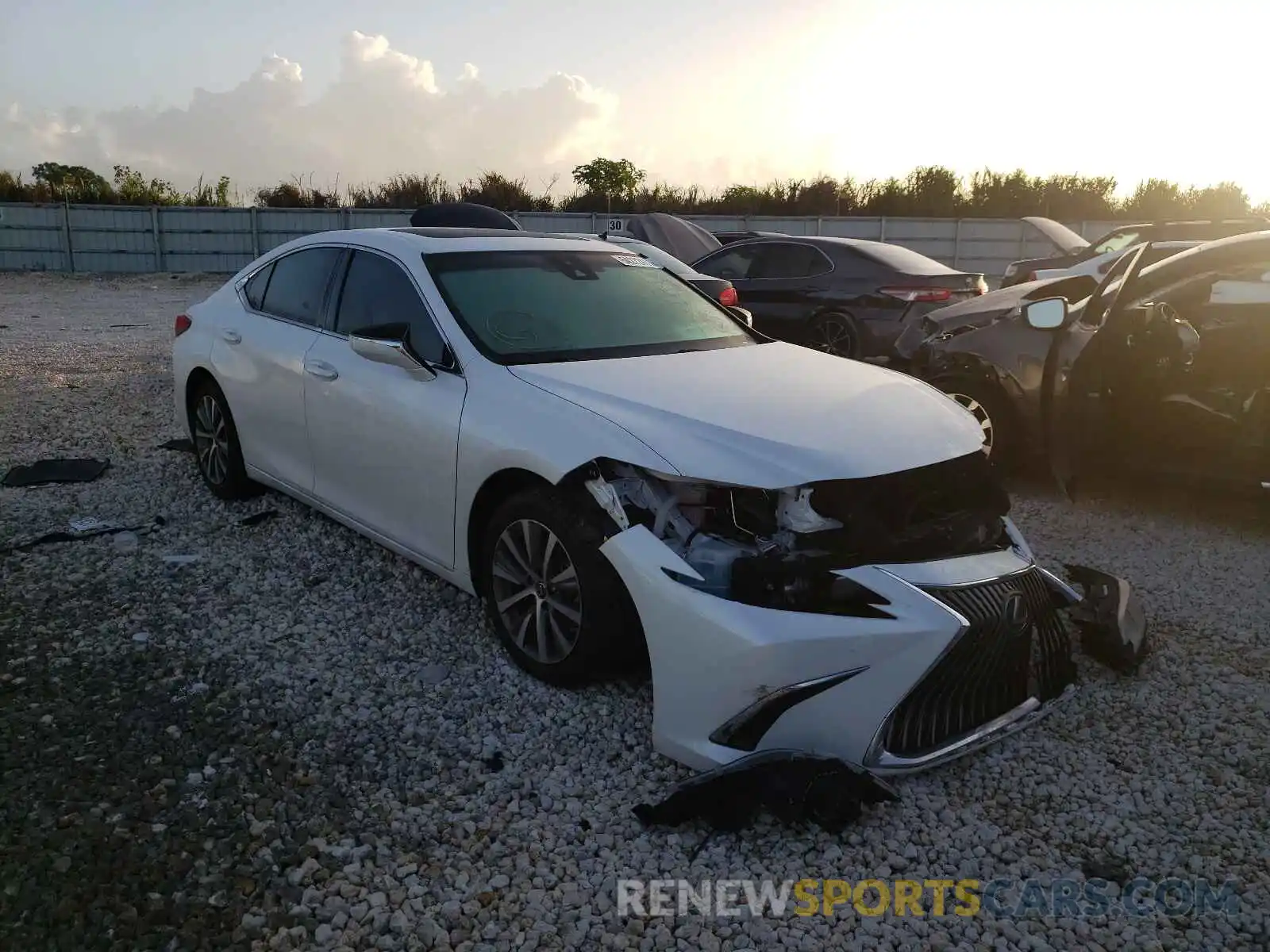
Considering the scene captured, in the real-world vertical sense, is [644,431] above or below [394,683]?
above

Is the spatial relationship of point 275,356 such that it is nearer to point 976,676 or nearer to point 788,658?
point 788,658

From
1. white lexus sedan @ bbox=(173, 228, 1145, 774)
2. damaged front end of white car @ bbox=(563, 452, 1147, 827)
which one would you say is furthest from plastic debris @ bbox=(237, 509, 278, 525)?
damaged front end of white car @ bbox=(563, 452, 1147, 827)

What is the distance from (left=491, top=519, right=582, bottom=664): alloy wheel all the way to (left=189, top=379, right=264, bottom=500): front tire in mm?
2588

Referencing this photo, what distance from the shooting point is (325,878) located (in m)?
2.68

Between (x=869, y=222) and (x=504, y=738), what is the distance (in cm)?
2599

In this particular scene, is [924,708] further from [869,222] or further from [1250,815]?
[869,222]

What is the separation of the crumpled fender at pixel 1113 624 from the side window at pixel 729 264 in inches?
321

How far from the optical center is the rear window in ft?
34.9

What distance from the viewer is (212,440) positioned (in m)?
5.88

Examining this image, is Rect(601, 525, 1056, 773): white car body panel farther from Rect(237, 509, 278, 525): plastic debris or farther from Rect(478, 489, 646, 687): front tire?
Rect(237, 509, 278, 525): plastic debris

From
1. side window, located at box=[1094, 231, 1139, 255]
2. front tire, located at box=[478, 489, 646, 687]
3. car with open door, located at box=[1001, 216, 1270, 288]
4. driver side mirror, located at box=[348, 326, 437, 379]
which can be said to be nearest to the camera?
front tire, located at box=[478, 489, 646, 687]

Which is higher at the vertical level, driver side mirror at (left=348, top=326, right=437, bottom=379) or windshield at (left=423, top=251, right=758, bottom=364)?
windshield at (left=423, top=251, right=758, bottom=364)

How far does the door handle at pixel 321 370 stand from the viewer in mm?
4586

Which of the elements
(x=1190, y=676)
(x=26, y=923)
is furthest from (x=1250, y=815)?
(x=26, y=923)
